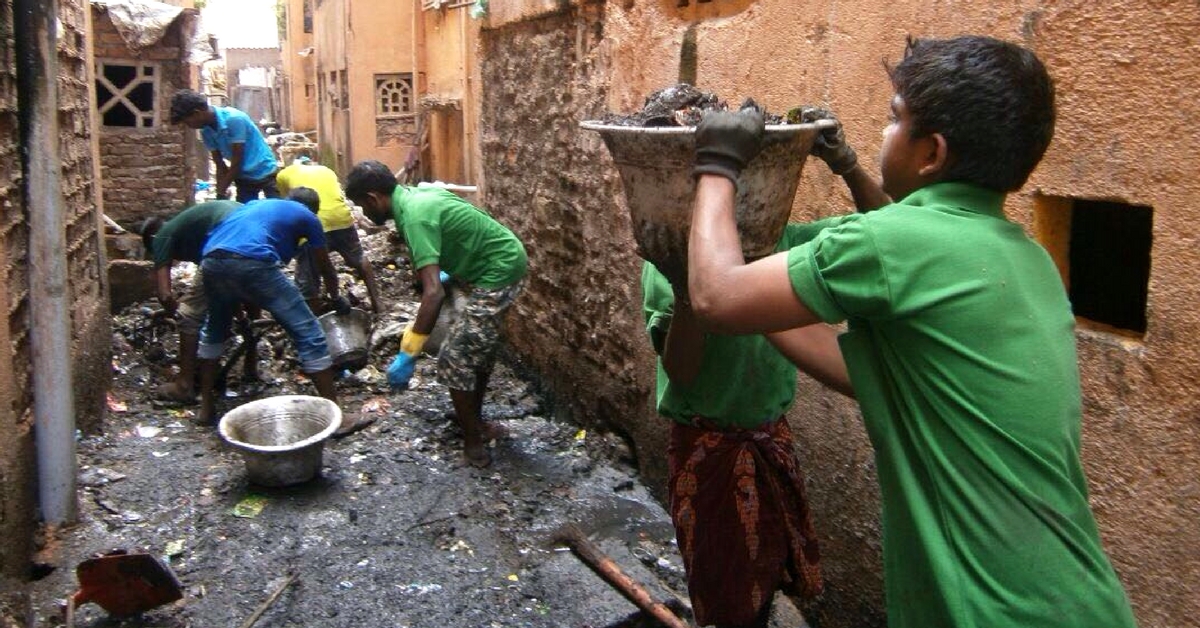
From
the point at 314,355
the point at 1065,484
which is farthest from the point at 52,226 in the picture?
the point at 1065,484

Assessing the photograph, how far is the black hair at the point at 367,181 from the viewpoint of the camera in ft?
17.5

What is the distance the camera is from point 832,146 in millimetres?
2090

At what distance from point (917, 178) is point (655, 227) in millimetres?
531

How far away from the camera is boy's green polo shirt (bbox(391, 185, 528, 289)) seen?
5273 millimetres

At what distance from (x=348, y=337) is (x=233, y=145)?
2.85 m

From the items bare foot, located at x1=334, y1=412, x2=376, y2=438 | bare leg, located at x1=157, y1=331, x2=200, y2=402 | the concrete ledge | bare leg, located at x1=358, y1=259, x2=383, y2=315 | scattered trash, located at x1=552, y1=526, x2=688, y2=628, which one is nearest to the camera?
scattered trash, located at x1=552, y1=526, x2=688, y2=628

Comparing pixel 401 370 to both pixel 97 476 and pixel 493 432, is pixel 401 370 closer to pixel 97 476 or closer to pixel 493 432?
pixel 493 432

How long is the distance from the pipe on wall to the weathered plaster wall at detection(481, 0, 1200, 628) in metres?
2.57

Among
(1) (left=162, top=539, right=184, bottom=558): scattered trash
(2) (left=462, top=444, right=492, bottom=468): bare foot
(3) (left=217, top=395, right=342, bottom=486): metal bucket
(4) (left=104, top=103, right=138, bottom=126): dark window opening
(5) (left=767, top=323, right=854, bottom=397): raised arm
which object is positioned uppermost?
A: (4) (left=104, top=103, right=138, bottom=126): dark window opening

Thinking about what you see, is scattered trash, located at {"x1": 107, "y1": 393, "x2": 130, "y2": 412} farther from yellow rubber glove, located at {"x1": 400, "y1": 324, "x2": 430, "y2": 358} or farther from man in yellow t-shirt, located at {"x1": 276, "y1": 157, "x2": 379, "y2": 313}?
yellow rubber glove, located at {"x1": 400, "y1": 324, "x2": 430, "y2": 358}

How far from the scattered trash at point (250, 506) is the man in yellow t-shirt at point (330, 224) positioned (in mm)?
3077

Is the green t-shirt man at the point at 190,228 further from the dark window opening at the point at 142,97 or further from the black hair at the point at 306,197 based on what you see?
the dark window opening at the point at 142,97

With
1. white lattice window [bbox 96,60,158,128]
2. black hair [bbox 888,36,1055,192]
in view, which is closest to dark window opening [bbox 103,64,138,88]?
white lattice window [bbox 96,60,158,128]

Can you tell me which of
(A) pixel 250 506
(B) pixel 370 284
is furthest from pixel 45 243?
(B) pixel 370 284
